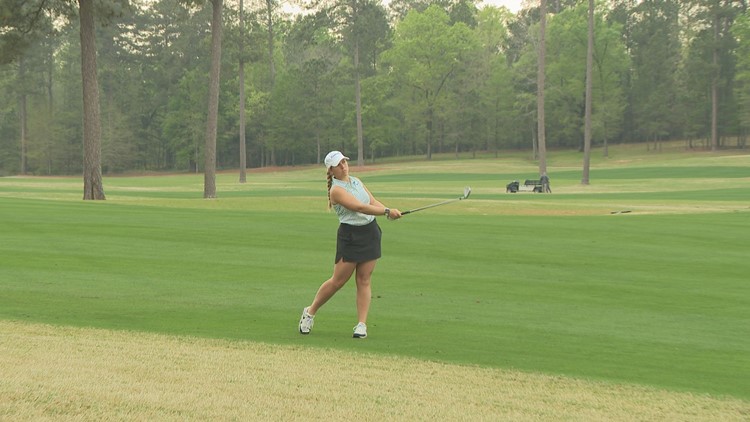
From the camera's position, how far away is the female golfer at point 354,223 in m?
8.95

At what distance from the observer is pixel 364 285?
9508 millimetres

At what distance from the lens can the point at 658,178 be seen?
59.6 m

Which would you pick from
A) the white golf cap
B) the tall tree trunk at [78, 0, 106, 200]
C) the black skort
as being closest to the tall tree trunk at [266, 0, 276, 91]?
the tall tree trunk at [78, 0, 106, 200]

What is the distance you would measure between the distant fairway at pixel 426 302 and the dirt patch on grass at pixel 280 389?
0.13ft

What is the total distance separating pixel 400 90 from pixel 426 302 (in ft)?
309

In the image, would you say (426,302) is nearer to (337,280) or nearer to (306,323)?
(306,323)

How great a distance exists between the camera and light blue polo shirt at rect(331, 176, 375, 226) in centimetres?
901

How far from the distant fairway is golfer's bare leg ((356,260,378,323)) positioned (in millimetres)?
379

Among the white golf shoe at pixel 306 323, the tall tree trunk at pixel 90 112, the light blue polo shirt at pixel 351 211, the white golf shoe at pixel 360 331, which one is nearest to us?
the light blue polo shirt at pixel 351 211

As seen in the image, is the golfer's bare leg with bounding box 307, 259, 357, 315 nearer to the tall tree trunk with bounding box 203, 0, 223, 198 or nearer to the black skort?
the black skort

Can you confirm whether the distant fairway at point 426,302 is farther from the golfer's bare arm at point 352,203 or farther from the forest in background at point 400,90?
the forest in background at point 400,90

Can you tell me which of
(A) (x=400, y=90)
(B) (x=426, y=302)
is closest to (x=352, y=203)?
(B) (x=426, y=302)

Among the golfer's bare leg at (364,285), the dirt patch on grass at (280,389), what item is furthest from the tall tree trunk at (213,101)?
the dirt patch on grass at (280,389)

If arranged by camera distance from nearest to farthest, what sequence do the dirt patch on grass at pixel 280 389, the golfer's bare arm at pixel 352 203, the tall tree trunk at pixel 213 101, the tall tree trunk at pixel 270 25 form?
the dirt patch on grass at pixel 280 389 → the golfer's bare arm at pixel 352 203 → the tall tree trunk at pixel 213 101 → the tall tree trunk at pixel 270 25
